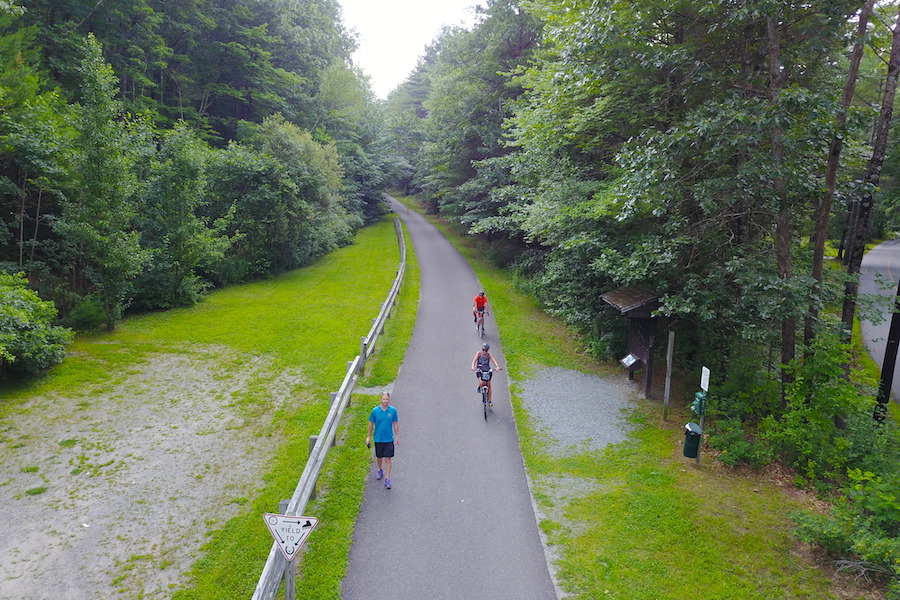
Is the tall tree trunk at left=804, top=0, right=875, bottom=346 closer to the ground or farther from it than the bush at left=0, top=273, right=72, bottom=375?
farther from it

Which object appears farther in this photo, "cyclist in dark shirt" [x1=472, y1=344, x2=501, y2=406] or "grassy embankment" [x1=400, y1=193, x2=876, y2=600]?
"cyclist in dark shirt" [x1=472, y1=344, x2=501, y2=406]

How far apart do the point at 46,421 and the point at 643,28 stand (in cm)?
1607

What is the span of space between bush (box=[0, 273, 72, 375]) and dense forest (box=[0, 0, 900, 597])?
6cm

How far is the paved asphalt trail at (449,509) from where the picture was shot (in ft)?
22.2

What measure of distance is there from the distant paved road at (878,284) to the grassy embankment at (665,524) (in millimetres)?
3857

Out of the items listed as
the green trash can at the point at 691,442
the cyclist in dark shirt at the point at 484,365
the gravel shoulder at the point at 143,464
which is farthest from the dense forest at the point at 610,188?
the cyclist in dark shirt at the point at 484,365

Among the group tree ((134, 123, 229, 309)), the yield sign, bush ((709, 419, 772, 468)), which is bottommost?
bush ((709, 419, 772, 468))

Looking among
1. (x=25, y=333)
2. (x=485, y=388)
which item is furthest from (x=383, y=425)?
(x=25, y=333)

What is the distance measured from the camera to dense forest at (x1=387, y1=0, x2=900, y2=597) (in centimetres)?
908

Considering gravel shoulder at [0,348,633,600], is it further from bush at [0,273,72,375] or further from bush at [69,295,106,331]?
bush at [69,295,106,331]

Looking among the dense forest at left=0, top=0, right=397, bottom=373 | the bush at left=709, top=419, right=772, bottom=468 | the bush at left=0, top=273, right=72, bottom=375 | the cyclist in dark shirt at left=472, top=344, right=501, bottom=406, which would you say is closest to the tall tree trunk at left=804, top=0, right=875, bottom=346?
the bush at left=709, top=419, right=772, bottom=468

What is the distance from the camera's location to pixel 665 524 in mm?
8086

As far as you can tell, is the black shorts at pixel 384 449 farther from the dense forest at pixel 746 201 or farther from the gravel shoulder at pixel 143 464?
the dense forest at pixel 746 201

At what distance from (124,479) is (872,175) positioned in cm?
1568
